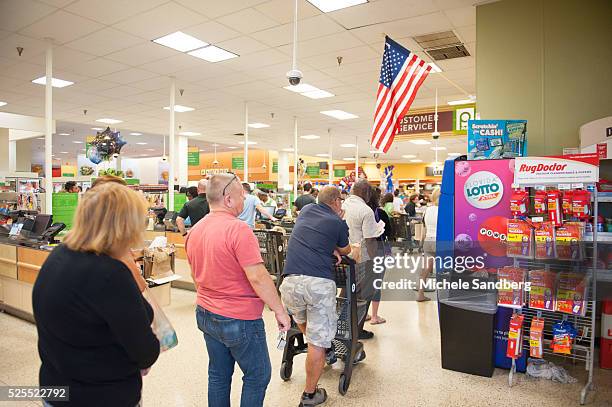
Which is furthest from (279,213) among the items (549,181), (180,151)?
(180,151)

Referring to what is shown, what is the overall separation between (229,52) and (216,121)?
642 centimetres

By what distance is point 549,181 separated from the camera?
10.8ft

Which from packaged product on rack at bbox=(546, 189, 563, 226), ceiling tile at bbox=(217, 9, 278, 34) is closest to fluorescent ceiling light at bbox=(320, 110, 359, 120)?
ceiling tile at bbox=(217, 9, 278, 34)

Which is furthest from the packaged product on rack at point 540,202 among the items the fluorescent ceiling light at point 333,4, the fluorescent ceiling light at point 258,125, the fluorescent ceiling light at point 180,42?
the fluorescent ceiling light at point 258,125

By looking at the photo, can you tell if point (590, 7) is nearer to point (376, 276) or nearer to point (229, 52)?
point (376, 276)

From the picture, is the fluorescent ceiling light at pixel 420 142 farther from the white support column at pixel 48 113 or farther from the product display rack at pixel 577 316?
the product display rack at pixel 577 316

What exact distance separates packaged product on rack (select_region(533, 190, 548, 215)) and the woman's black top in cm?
326

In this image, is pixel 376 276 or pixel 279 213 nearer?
pixel 376 276

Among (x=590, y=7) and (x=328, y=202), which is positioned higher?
(x=590, y=7)

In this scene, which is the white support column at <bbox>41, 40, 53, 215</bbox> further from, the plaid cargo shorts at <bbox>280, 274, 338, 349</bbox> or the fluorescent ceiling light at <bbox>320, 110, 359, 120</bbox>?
the fluorescent ceiling light at <bbox>320, 110, 359, 120</bbox>

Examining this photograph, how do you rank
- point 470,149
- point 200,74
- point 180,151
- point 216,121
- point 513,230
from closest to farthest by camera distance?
point 513,230
point 470,149
point 200,74
point 216,121
point 180,151

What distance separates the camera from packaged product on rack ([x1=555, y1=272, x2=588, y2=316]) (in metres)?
3.18

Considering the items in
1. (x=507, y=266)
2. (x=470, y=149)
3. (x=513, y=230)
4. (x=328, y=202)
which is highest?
(x=470, y=149)

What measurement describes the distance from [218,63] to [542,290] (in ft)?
20.1
